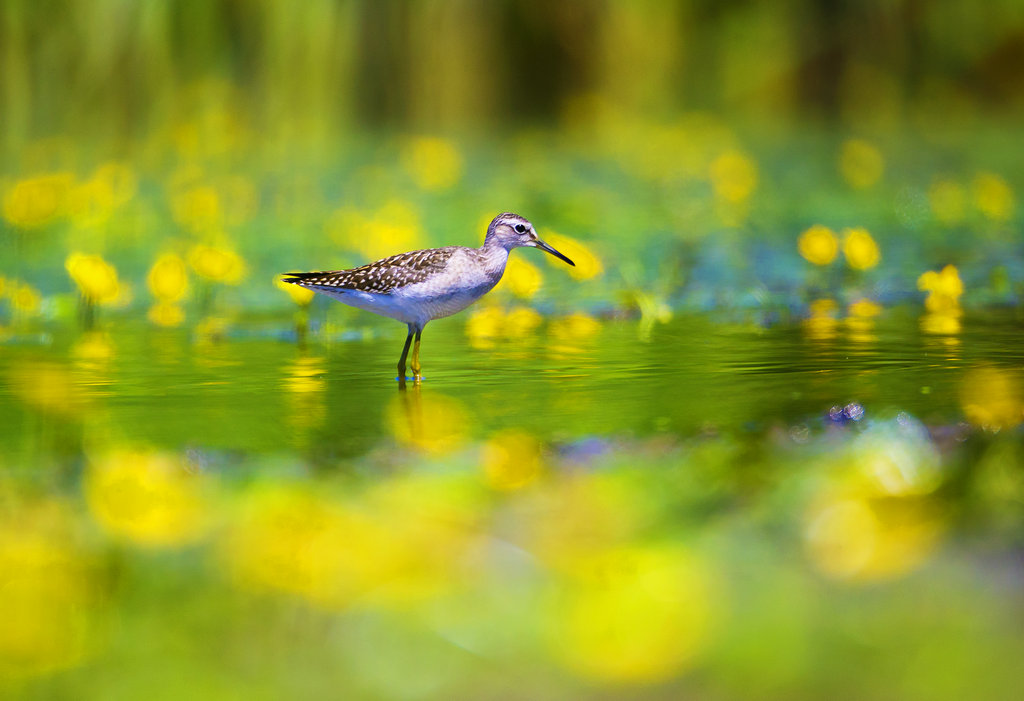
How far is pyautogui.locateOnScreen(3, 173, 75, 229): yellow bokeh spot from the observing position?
23.7 ft

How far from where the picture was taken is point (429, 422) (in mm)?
3531

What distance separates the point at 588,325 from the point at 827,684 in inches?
144

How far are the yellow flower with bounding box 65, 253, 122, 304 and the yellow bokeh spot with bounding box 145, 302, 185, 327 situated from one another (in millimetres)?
340

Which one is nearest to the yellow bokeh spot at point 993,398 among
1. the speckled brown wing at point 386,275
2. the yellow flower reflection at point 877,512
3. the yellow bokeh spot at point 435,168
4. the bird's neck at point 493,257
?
the yellow flower reflection at point 877,512

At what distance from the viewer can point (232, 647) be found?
81.6 inches

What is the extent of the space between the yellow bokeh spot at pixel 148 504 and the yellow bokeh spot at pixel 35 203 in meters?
4.79

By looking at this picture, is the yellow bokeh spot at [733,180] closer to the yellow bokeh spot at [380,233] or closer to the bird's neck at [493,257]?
the yellow bokeh spot at [380,233]

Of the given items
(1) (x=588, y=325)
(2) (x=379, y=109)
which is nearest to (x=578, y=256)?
(1) (x=588, y=325)

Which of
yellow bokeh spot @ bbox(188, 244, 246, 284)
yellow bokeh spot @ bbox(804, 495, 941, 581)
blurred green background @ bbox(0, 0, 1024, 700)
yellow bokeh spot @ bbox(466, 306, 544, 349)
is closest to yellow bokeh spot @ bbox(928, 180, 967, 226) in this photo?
blurred green background @ bbox(0, 0, 1024, 700)

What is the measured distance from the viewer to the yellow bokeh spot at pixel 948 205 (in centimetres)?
782

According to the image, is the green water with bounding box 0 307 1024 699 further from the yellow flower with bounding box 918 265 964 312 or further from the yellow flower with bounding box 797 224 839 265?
the yellow flower with bounding box 797 224 839 265

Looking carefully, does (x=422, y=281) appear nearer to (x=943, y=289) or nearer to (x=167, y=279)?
(x=167, y=279)

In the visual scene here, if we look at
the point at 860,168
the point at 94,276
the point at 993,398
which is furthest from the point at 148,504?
the point at 860,168

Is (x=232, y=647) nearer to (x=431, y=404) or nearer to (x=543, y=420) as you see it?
(x=543, y=420)
